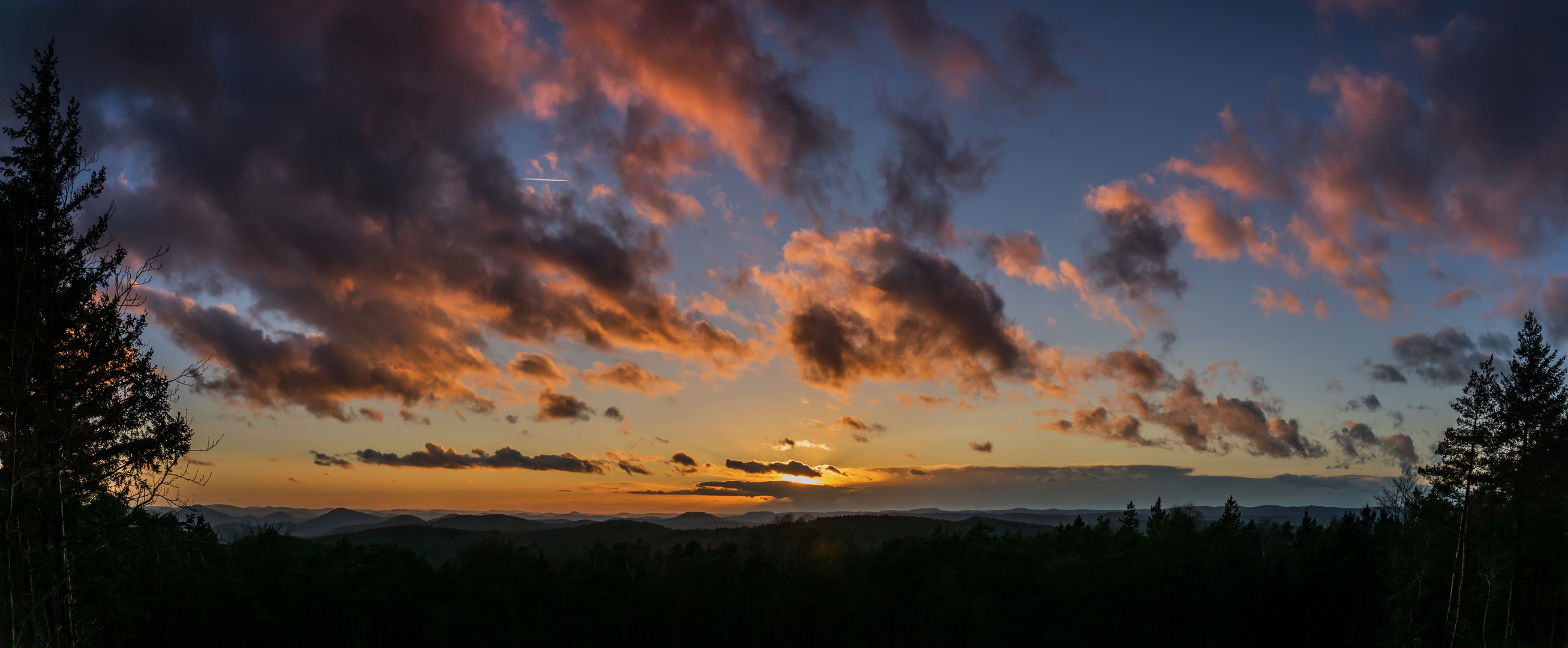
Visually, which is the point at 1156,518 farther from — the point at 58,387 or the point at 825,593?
the point at 58,387

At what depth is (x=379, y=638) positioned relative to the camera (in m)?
→ 69.7

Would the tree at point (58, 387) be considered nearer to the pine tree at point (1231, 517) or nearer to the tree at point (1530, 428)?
the tree at point (1530, 428)

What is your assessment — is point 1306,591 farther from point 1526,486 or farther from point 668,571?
point 668,571

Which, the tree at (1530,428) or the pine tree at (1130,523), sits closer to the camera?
the tree at (1530,428)

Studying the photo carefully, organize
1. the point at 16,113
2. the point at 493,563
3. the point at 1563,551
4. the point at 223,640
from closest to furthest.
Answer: the point at 16,113
the point at 1563,551
the point at 223,640
the point at 493,563

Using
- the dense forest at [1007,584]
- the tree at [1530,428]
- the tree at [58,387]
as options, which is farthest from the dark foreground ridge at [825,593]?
the tree at [58,387]

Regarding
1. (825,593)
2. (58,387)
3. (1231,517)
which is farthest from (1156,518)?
(58,387)

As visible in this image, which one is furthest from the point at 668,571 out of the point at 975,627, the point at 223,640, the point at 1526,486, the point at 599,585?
the point at 1526,486

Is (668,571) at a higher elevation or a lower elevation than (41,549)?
lower

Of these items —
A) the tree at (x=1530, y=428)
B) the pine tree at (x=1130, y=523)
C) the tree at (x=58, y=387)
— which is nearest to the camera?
the tree at (x=58, y=387)

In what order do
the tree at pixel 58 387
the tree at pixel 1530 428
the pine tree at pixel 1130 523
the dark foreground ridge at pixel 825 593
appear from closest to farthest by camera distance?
the tree at pixel 58 387 < the tree at pixel 1530 428 < the dark foreground ridge at pixel 825 593 < the pine tree at pixel 1130 523

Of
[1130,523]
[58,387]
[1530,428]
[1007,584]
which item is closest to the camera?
[58,387]

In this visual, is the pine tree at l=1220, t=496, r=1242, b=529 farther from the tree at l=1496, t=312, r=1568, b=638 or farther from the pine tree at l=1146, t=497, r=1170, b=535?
the tree at l=1496, t=312, r=1568, b=638

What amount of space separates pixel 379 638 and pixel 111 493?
59725 millimetres
